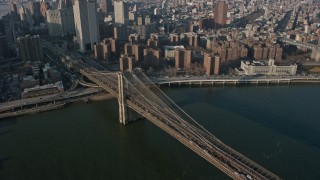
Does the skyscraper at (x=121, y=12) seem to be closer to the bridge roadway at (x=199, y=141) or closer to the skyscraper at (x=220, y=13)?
the skyscraper at (x=220, y=13)

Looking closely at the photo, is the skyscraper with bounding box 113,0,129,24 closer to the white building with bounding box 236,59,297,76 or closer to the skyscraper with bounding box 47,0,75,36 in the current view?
the skyscraper with bounding box 47,0,75,36

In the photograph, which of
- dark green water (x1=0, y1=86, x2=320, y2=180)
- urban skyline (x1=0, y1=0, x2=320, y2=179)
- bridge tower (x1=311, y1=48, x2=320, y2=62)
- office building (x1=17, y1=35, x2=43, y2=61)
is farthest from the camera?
bridge tower (x1=311, y1=48, x2=320, y2=62)

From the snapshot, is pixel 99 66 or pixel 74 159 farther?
pixel 99 66

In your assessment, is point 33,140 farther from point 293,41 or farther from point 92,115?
point 293,41

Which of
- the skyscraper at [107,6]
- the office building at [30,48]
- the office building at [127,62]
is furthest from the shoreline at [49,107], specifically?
the skyscraper at [107,6]

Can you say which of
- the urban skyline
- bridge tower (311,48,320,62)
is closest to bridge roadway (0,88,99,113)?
the urban skyline

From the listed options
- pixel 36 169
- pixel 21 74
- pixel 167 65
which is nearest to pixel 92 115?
pixel 36 169
